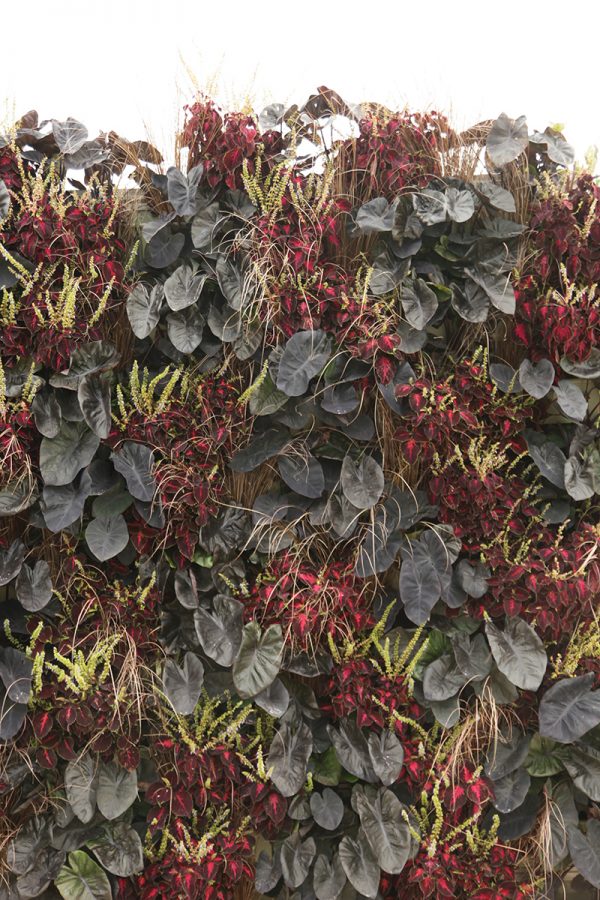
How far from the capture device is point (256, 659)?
1.87 m

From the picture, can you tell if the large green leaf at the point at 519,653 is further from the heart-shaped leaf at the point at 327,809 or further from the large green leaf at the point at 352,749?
the heart-shaped leaf at the point at 327,809

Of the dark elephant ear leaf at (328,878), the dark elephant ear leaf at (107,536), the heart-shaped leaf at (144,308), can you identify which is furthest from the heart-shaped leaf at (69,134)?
the dark elephant ear leaf at (328,878)

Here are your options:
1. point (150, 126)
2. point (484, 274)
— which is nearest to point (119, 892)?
point (484, 274)

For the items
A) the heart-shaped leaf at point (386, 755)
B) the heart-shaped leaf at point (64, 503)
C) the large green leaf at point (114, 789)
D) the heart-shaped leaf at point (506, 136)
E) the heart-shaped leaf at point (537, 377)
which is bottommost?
the large green leaf at point (114, 789)

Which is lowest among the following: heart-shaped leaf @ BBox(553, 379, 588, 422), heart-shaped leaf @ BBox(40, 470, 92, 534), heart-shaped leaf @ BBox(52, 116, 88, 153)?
heart-shaped leaf @ BBox(40, 470, 92, 534)

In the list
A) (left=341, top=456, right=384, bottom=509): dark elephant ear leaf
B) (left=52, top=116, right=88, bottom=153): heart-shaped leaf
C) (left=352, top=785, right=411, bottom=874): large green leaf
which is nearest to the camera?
(left=352, top=785, right=411, bottom=874): large green leaf

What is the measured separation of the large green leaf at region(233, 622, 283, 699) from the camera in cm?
184

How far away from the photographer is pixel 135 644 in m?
1.89

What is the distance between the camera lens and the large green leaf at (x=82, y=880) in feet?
6.01

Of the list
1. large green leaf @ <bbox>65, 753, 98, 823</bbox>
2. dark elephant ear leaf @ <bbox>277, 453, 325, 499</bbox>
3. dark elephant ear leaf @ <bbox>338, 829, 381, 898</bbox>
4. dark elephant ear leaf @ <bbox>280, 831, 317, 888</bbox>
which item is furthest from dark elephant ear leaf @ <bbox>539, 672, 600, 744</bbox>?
large green leaf @ <bbox>65, 753, 98, 823</bbox>

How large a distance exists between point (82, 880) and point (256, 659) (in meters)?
0.68

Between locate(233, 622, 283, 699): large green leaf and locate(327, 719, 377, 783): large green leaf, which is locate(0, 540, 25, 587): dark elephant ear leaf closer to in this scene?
locate(233, 622, 283, 699): large green leaf

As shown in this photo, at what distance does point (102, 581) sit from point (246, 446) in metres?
0.51

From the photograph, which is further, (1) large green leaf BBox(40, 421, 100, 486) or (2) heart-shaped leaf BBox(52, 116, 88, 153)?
(2) heart-shaped leaf BBox(52, 116, 88, 153)
